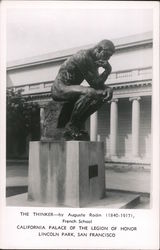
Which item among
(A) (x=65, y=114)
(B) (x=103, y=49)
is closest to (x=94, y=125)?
(A) (x=65, y=114)

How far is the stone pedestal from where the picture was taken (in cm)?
679

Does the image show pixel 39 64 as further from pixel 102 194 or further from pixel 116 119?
pixel 102 194

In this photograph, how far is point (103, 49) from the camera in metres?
7.12

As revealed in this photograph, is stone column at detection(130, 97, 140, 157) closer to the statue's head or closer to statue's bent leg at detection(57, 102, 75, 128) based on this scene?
statue's bent leg at detection(57, 102, 75, 128)

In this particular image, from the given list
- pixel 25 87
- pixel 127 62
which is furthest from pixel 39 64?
pixel 127 62

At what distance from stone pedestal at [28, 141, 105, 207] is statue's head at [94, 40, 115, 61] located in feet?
6.71

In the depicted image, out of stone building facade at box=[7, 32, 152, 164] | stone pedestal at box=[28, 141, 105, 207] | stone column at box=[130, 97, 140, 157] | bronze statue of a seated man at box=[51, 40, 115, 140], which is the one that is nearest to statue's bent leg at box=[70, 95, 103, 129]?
bronze statue of a seated man at box=[51, 40, 115, 140]

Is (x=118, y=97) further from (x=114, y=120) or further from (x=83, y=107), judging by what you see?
(x=83, y=107)

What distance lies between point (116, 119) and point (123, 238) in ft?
61.7

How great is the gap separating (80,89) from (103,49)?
105 centimetres

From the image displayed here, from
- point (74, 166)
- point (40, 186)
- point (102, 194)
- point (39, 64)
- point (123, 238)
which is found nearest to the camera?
point (123, 238)

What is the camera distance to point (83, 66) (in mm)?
7266

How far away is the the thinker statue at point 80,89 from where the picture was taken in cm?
718

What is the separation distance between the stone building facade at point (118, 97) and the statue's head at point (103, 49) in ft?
33.4
